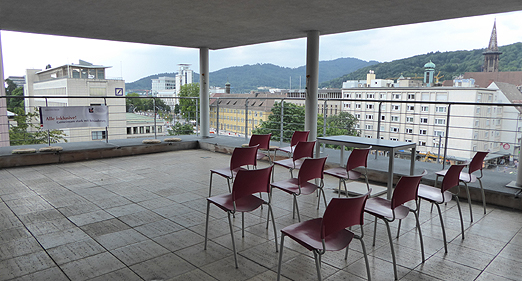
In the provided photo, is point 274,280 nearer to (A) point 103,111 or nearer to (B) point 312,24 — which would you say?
(B) point 312,24

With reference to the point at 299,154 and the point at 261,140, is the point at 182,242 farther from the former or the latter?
the point at 261,140

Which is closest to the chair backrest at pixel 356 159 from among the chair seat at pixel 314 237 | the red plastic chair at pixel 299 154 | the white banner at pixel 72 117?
the red plastic chair at pixel 299 154

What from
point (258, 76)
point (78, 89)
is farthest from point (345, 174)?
point (258, 76)

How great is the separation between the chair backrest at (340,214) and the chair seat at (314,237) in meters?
0.09

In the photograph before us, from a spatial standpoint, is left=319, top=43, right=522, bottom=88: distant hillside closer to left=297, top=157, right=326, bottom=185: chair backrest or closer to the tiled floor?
the tiled floor

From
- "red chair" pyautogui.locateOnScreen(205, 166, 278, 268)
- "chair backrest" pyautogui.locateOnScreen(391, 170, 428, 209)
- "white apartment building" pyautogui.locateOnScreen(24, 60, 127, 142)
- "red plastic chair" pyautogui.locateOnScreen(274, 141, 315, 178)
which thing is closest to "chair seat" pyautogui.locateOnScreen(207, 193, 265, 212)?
"red chair" pyautogui.locateOnScreen(205, 166, 278, 268)

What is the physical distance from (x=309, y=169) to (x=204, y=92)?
701 centimetres

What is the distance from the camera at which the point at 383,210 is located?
2.73 metres

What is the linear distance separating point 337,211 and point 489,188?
367cm

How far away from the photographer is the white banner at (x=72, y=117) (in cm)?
708

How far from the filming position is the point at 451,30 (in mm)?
91000

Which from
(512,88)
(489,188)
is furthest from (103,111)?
(512,88)

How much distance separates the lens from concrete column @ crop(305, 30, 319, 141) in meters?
7.03

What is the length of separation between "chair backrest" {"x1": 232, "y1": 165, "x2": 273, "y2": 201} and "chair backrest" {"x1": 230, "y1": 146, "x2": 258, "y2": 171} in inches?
42.6
